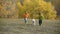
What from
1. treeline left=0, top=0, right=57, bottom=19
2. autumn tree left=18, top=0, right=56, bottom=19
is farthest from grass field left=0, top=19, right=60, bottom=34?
autumn tree left=18, top=0, right=56, bottom=19

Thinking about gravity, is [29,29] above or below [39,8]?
above

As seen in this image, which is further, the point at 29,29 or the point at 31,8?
the point at 31,8

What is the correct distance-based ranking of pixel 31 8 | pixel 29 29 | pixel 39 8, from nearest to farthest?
pixel 29 29
pixel 39 8
pixel 31 8

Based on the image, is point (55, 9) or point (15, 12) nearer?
point (15, 12)

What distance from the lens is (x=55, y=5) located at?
40625 mm

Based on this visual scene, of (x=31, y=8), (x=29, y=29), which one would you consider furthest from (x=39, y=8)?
(x=29, y=29)

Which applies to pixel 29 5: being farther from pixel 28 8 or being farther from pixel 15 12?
pixel 15 12

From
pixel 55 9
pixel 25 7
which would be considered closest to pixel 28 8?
pixel 25 7

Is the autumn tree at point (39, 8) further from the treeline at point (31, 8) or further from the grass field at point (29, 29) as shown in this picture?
the grass field at point (29, 29)

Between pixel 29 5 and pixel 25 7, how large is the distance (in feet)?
3.45

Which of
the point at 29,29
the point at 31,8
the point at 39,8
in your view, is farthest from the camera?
the point at 31,8

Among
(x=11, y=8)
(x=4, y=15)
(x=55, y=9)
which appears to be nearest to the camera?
(x=4, y=15)

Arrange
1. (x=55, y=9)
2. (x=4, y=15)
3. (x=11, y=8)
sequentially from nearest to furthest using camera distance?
(x=4, y=15) < (x=11, y=8) < (x=55, y=9)

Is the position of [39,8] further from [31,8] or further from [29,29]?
[29,29]
